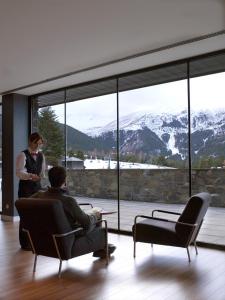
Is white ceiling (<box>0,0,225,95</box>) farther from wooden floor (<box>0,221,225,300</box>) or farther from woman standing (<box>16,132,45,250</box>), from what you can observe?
wooden floor (<box>0,221,225,300</box>)

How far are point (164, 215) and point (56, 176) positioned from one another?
3570 mm

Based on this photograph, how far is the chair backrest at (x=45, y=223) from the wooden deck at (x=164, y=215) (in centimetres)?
247

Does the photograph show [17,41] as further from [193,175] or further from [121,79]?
[193,175]

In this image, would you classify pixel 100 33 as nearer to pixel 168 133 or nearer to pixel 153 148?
pixel 168 133

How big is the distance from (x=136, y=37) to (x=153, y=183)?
3.11 meters

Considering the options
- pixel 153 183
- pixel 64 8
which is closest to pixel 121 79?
pixel 153 183

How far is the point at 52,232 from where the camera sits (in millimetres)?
3742

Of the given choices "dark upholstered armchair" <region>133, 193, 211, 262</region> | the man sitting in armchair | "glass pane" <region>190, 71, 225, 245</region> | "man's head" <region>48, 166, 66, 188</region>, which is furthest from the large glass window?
"man's head" <region>48, 166, 66, 188</region>

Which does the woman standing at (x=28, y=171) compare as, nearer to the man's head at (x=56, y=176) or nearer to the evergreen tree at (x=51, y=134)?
the man's head at (x=56, y=176)

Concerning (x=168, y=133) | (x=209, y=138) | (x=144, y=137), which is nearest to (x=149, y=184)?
(x=144, y=137)

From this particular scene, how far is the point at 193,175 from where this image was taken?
5.57 metres

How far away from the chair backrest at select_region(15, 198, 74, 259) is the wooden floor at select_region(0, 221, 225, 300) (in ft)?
1.03

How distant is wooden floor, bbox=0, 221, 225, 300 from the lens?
3.30m

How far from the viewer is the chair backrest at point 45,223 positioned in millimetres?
3661
